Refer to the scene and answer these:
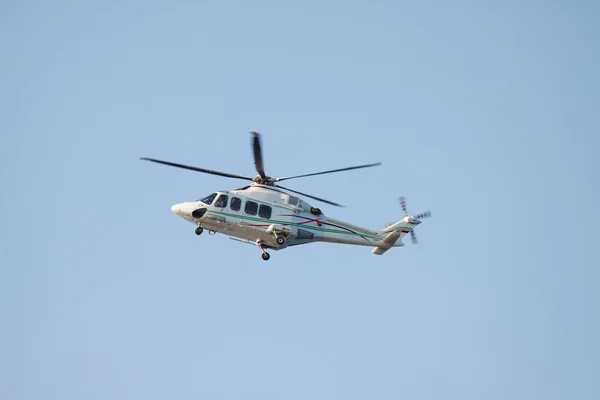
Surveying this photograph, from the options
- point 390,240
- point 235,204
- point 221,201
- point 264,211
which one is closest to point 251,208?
point 264,211

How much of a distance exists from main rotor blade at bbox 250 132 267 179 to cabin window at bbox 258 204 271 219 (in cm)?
144

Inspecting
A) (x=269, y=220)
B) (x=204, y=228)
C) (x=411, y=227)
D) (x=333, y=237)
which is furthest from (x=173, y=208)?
(x=411, y=227)

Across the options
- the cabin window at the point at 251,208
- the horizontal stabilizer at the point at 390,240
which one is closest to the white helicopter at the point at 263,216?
the cabin window at the point at 251,208

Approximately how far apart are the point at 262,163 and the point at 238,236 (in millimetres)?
3221

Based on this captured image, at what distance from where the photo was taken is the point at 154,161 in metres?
31.8

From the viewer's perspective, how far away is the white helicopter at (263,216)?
3434 cm

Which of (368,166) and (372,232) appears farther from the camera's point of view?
(372,232)

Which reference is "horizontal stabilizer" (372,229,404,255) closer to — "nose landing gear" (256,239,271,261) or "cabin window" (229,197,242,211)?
"nose landing gear" (256,239,271,261)

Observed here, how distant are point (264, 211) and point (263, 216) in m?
0.23

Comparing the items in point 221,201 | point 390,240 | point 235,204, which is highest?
point 221,201

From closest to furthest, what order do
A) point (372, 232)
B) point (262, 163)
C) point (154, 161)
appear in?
point (154, 161) → point (262, 163) → point (372, 232)

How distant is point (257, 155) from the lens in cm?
3350

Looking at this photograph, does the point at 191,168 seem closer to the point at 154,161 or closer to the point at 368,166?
the point at 154,161

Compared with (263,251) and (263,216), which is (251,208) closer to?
(263,216)
